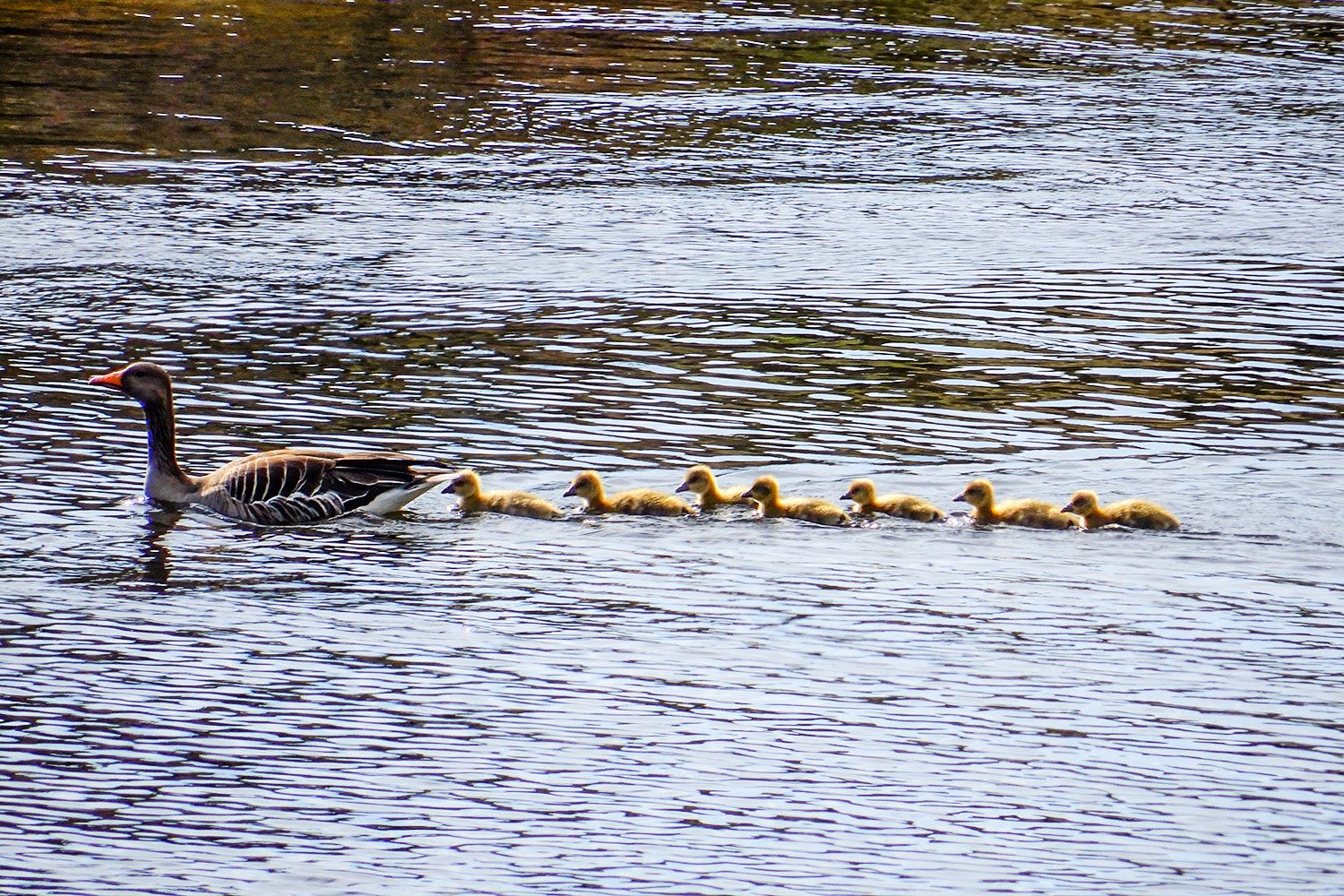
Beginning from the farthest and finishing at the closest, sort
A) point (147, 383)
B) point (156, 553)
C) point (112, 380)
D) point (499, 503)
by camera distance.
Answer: point (112, 380)
point (147, 383)
point (499, 503)
point (156, 553)

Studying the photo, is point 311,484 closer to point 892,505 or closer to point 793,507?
point 793,507

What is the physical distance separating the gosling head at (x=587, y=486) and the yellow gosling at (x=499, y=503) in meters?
0.19

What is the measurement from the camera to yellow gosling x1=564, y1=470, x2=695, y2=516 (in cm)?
1298

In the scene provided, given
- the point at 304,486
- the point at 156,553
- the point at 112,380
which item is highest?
the point at 112,380

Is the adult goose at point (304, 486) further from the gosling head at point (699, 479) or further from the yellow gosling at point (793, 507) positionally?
the yellow gosling at point (793, 507)

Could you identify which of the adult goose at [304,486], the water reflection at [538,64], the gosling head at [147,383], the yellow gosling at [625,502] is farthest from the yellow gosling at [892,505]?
the water reflection at [538,64]

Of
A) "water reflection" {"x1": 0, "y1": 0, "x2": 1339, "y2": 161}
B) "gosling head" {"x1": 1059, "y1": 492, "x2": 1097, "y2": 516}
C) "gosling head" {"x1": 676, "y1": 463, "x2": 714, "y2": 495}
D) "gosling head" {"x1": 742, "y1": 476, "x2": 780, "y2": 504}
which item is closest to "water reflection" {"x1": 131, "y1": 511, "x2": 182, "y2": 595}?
"gosling head" {"x1": 676, "y1": 463, "x2": 714, "y2": 495}

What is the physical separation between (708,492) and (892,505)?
111 cm

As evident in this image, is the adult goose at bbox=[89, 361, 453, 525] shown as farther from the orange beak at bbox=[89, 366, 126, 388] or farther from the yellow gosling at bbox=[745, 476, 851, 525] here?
the yellow gosling at bbox=[745, 476, 851, 525]

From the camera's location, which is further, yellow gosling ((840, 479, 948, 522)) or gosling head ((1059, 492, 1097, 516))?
yellow gosling ((840, 479, 948, 522))

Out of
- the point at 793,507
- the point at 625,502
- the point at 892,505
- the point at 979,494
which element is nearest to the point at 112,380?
the point at 625,502

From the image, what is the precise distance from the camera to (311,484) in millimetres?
13078

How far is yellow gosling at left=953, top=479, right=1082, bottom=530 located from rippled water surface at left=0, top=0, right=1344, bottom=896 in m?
0.11

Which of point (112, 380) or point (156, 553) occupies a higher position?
point (112, 380)
